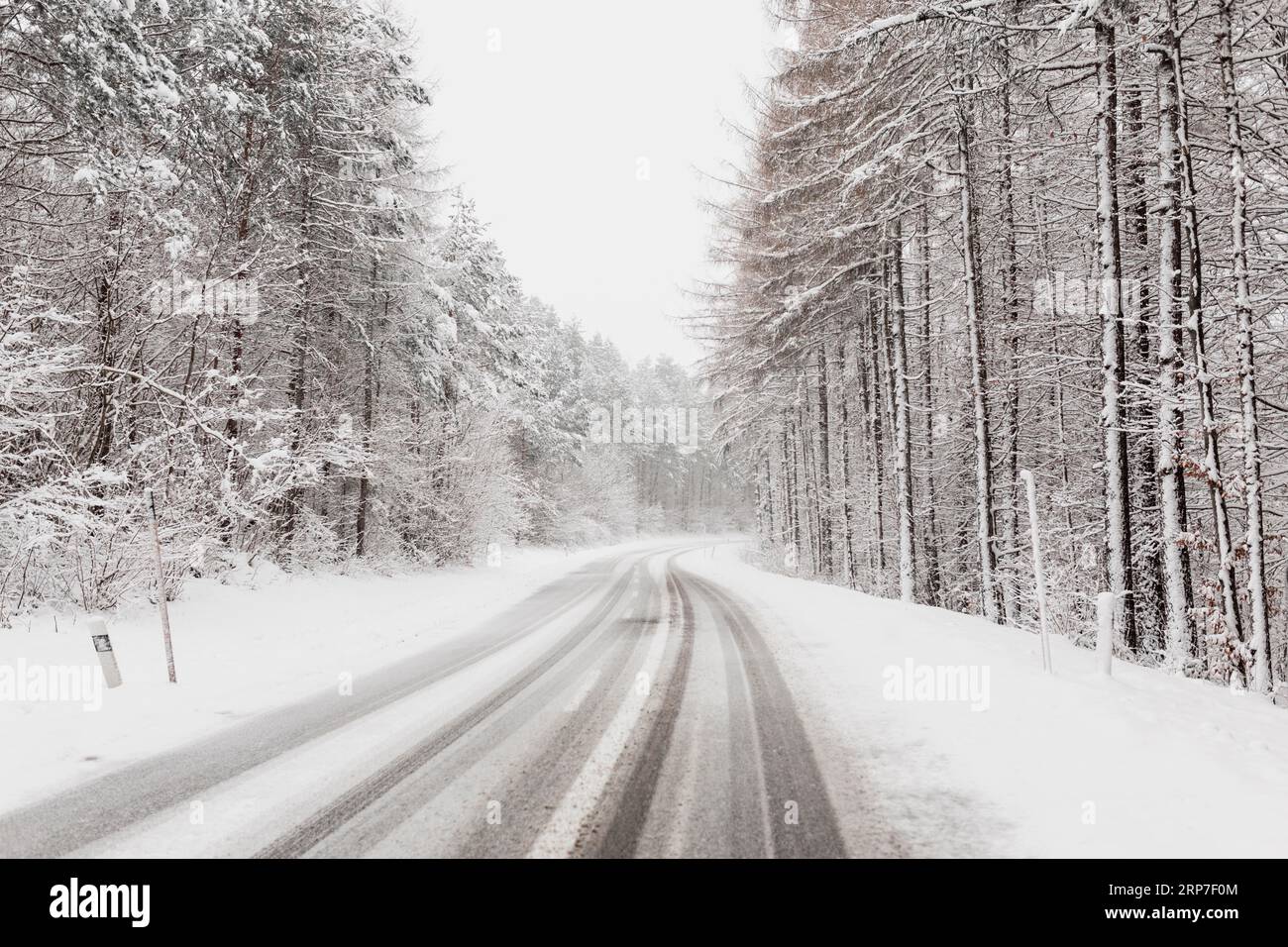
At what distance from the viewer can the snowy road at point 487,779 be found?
3.18m

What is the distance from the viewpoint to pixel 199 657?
7992 mm

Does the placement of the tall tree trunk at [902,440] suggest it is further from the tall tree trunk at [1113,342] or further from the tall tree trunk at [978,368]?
the tall tree trunk at [1113,342]

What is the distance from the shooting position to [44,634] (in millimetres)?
7426

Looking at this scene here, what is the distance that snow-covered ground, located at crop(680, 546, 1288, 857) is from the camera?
3.13 metres

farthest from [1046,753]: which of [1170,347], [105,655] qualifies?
[105,655]

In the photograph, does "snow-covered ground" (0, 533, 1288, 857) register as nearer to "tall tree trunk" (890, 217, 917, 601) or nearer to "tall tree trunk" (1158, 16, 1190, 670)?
"tall tree trunk" (1158, 16, 1190, 670)

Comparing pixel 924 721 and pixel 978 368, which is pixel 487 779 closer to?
pixel 924 721

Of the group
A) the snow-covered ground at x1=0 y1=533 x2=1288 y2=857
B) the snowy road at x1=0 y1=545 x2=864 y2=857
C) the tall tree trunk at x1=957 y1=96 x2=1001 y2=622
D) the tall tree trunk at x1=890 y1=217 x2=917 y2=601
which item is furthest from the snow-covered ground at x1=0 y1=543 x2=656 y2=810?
the tall tree trunk at x1=957 y1=96 x2=1001 y2=622

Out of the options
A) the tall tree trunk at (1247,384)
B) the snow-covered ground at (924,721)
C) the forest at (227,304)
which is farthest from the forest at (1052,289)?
the forest at (227,304)

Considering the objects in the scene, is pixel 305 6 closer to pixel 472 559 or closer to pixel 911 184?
pixel 911 184

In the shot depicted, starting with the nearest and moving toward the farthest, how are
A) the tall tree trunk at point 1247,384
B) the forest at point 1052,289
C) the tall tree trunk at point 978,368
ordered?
the tall tree trunk at point 1247,384 < the forest at point 1052,289 < the tall tree trunk at point 978,368

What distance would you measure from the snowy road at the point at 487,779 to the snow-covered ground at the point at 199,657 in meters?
0.49

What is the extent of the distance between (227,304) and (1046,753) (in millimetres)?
13336
